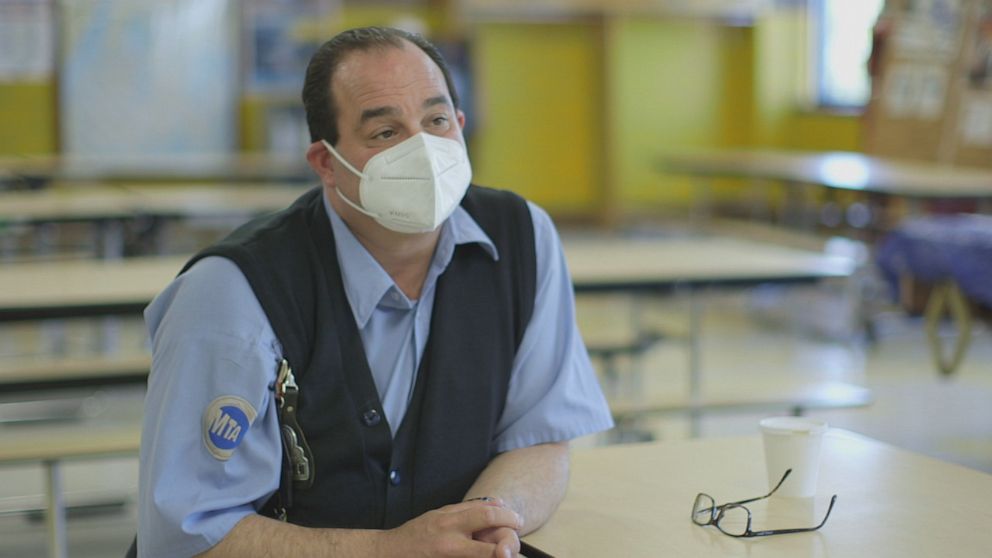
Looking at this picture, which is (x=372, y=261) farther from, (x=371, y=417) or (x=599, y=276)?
(x=599, y=276)

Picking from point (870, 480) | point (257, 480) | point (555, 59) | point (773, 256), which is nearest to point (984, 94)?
point (773, 256)

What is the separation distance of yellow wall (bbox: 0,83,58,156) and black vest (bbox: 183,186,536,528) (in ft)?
31.3

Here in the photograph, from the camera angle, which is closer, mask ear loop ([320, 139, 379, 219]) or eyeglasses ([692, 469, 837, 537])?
eyeglasses ([692, 469, 837, 537])

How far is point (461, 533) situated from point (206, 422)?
341mm

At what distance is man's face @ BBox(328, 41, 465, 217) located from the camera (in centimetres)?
183

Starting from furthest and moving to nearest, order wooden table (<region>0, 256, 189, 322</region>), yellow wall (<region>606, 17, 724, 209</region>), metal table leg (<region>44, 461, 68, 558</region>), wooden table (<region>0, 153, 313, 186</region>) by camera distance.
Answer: yellow wall (<region>606, 17, 724, 209</region>), wooden table (<region>0, 153, 313, 186</region>), wooden table (<region>0, 256, 189, 322</region>), metal table leg (<region>44, 461, 68, 558</region>)

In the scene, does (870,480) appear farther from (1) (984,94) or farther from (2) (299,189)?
(1) (984,94)

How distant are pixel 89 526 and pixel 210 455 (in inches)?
104

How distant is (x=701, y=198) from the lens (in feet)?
40.4

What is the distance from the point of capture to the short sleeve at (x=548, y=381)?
6.30 ft

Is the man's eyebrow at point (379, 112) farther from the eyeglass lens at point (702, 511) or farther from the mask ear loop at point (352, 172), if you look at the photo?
the eyeglass lens at point (702, 511)

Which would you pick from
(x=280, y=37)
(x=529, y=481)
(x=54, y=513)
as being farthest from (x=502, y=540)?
(x=280, y=37)

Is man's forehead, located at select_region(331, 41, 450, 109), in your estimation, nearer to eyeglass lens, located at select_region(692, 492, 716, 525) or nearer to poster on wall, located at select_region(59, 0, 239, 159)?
eyeglass lens, located at select_region(692, 492, 716, 525)

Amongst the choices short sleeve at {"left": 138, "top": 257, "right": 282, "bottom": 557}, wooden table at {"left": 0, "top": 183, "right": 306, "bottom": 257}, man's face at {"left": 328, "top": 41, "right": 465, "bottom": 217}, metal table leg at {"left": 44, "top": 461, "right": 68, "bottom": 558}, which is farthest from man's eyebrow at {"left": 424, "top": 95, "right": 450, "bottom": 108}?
wooden table at {"left": 0, "top": 183, "right": 306, "bottom": 257}
